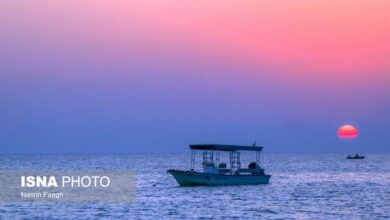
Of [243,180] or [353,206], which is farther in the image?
[243,180]

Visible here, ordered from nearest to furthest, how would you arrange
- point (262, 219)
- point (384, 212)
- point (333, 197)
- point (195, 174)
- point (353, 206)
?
1. point (262, 219)
2. point (384, 212)
3. point (353, 206)
4. point (333, 197)
5. point (195, 174)

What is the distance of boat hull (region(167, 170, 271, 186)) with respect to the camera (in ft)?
200

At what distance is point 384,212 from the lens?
43.6m

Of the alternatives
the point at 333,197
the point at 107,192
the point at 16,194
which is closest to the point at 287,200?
the point at 333,197

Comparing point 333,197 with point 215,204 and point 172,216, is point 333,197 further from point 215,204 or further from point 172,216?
point 172,216

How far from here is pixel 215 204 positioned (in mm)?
48562

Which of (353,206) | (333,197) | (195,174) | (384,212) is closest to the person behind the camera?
(384,212)

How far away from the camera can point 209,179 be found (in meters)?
61.2

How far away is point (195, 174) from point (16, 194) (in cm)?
2105

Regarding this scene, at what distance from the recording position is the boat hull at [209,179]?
200 feet

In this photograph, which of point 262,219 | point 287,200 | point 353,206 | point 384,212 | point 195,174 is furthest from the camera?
point 195,174

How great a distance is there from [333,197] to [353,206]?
27.7 ft

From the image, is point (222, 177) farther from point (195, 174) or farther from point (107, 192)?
point (107, 192)

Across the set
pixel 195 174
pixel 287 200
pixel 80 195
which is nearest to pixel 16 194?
pixel 80 195
